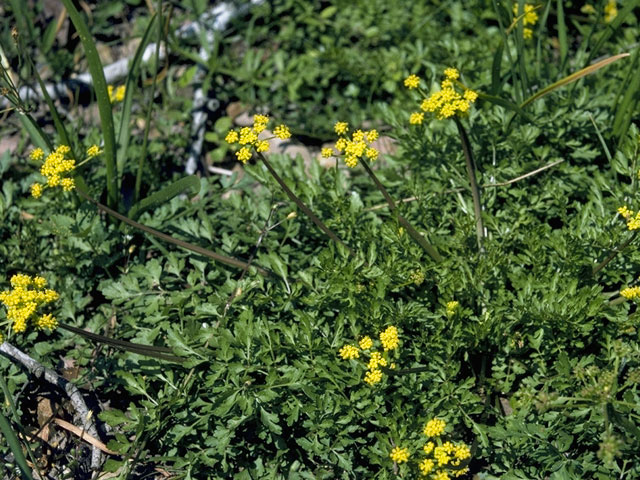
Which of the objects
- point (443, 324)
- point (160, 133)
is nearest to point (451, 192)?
point (443, 324)

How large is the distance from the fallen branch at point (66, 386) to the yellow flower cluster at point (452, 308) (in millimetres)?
2109

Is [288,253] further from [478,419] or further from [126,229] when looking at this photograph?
[478,419]

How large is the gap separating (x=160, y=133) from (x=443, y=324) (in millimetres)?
3048

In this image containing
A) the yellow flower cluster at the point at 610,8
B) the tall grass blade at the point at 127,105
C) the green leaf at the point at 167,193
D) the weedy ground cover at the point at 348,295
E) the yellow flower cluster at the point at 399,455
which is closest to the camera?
the yellow flower cluster at the point at 399,455

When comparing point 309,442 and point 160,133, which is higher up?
point 160,133

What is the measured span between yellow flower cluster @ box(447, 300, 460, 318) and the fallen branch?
6.92ft

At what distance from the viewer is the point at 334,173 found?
465 cm

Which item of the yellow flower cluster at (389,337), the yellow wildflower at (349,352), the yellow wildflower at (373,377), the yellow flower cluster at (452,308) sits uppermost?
the yellow wildflower at (349,352)

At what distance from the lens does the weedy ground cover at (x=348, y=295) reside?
378 cm

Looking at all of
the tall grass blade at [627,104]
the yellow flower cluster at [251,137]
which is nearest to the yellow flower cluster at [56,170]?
the yellow flower cluster at [251,137]

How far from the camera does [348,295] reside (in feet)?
13.3

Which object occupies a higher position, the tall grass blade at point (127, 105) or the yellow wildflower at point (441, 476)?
the tall grass blade at point (127, 105)

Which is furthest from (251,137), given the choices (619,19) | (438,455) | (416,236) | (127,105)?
(619,19)

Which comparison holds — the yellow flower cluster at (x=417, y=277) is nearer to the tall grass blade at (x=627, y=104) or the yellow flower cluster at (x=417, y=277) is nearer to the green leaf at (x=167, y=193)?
the green leaf at (x=167, y=193)
